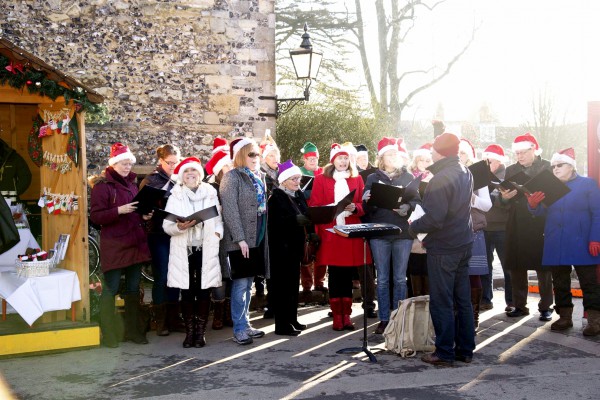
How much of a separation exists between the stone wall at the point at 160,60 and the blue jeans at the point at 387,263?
5.39 m

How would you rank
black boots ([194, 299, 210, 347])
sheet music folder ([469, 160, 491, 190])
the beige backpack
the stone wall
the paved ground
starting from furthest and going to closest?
1. the stone wall
2. sheet music folder ([469, 160, 491, 190])
3. black boots ([194, 299, 210, 347])
4. the beige backpack
5. the paved ground

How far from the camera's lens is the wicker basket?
717cm

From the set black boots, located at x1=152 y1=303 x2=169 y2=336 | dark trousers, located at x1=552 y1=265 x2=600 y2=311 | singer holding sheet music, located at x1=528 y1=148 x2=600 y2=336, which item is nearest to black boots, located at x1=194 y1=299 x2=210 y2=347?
black boots, located at x1=152 y1=303 x2=169 y2=336

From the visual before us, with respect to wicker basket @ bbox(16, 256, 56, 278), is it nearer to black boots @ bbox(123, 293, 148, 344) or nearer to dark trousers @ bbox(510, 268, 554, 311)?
black boots @ bbox(123, 293, 148, 344)

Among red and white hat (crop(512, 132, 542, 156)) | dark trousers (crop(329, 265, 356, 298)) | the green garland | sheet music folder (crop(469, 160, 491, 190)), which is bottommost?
dark trousers (crop(329, 265, 356, 298))

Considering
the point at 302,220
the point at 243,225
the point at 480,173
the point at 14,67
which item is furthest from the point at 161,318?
the point at 480,173

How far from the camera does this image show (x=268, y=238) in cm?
802

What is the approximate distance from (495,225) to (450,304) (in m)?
3.21

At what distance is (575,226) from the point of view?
8.05m

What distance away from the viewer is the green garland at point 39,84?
7.22m

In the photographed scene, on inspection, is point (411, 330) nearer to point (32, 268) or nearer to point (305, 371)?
point (305, 371)

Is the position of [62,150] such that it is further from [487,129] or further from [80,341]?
[487,129]

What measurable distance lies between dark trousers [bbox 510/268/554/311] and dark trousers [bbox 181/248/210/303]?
373cm

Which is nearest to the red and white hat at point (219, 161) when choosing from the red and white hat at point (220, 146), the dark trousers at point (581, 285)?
the red and white hat at point (220, 146)
